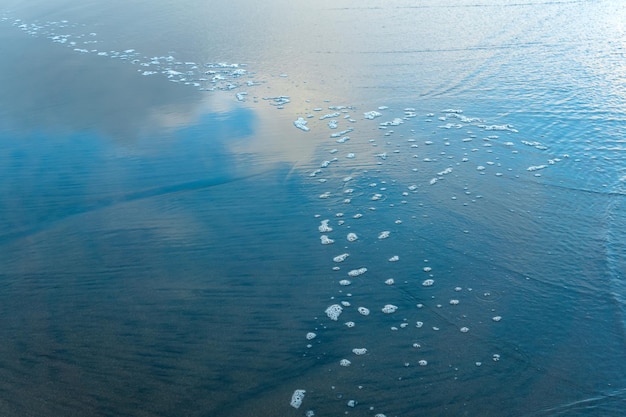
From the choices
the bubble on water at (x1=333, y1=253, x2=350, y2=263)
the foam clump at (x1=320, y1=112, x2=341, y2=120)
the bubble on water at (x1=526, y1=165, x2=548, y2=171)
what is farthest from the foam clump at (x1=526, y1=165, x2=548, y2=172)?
the foam clump at (x1=320, y1=112, x2=341, y2=120)

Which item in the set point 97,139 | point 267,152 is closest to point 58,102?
point 97,139

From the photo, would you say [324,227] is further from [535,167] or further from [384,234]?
[535,167]

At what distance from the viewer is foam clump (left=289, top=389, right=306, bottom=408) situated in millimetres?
4145

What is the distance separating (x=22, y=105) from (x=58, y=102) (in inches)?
22.4

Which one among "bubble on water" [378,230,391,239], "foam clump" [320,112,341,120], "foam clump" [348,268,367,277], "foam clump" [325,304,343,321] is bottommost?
"foam clump" [325,304,343,321]

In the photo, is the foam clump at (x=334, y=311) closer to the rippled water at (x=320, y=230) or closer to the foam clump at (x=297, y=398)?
the rippled water at (x=320, y=230)

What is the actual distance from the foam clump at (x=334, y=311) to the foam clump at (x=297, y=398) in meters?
0.83

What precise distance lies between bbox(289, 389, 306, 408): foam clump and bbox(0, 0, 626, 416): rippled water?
4 cm

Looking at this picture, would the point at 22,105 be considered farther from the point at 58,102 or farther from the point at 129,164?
the point at 129,164

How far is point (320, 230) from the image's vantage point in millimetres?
6059

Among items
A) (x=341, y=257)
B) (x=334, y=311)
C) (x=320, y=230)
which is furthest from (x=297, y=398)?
(x=320, y=230)

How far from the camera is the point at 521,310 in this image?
192 inches

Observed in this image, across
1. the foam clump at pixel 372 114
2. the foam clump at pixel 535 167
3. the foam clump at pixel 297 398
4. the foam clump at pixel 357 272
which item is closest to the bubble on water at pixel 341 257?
the foam clump at pixel 357 272

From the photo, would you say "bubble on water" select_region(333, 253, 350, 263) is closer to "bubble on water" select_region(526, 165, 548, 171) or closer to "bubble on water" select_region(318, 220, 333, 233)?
"bubble on water" select_region(318, 220, 333, 233)
